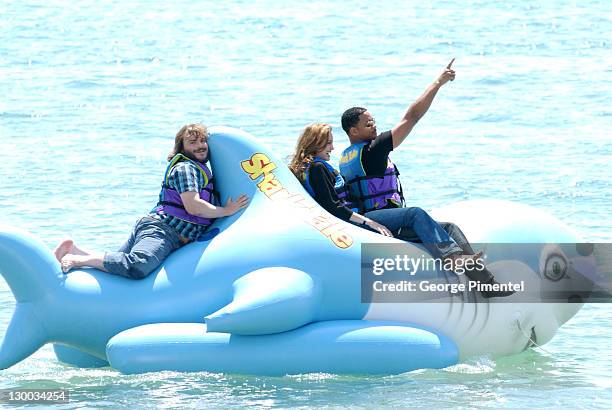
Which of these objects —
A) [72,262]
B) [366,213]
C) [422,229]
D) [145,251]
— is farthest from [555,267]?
[72,262]

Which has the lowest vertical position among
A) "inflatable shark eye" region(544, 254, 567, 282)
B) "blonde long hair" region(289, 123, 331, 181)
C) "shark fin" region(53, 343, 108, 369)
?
"shark fin" region(53, 343, 108, 369)

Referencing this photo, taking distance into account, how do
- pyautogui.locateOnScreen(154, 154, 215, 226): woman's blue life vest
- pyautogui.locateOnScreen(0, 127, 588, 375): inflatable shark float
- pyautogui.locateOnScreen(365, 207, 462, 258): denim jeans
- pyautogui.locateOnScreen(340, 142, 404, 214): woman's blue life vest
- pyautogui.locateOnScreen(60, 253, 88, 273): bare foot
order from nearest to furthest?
1. pyautogui.locateOnScreen(0, 127, 588, 375): inflatable shark float
2. pyautogui.locateOnScreen(365, 207, 462, 258): denim jeans
3. pyautogui.locateOnScreen(60, 253, 88, 273): bare foot
4. pyautogui.locateOnScreen(154, 154, 215, 226): woman's blue life vest
5. pyautogui.locateOnScreen(340, 142, 404, 214): woman's blue life vest

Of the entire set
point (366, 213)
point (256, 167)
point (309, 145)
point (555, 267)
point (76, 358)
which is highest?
point (309, 145)

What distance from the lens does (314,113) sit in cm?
1827

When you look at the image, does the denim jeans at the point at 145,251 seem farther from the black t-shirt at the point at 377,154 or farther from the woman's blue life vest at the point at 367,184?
the black t-shirt at the point at 377,154

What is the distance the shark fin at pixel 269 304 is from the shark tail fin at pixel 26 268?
3.59 ft

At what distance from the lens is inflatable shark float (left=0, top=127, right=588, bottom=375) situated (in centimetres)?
752

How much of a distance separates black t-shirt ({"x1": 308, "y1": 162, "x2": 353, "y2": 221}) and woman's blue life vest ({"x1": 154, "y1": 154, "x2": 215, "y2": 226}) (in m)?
0.67

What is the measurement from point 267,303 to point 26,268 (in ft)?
5.13

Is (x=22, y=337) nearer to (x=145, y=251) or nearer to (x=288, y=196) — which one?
(x=145, y=251)

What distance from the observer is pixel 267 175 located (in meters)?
8.09

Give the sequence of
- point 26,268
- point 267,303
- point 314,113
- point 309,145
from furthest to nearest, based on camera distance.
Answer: point 314,113, point 309,145, point 26,268, point 267,303

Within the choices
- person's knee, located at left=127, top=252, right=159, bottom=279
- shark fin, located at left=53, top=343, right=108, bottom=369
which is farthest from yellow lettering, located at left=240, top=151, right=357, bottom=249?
shark fin, located at left=53, top=343, right=108, bottom=369

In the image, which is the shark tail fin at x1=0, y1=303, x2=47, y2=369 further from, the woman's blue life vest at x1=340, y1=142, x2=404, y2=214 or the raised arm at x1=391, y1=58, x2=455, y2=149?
the raised arm at x1=391, y1=58, x2=455, y2=149
